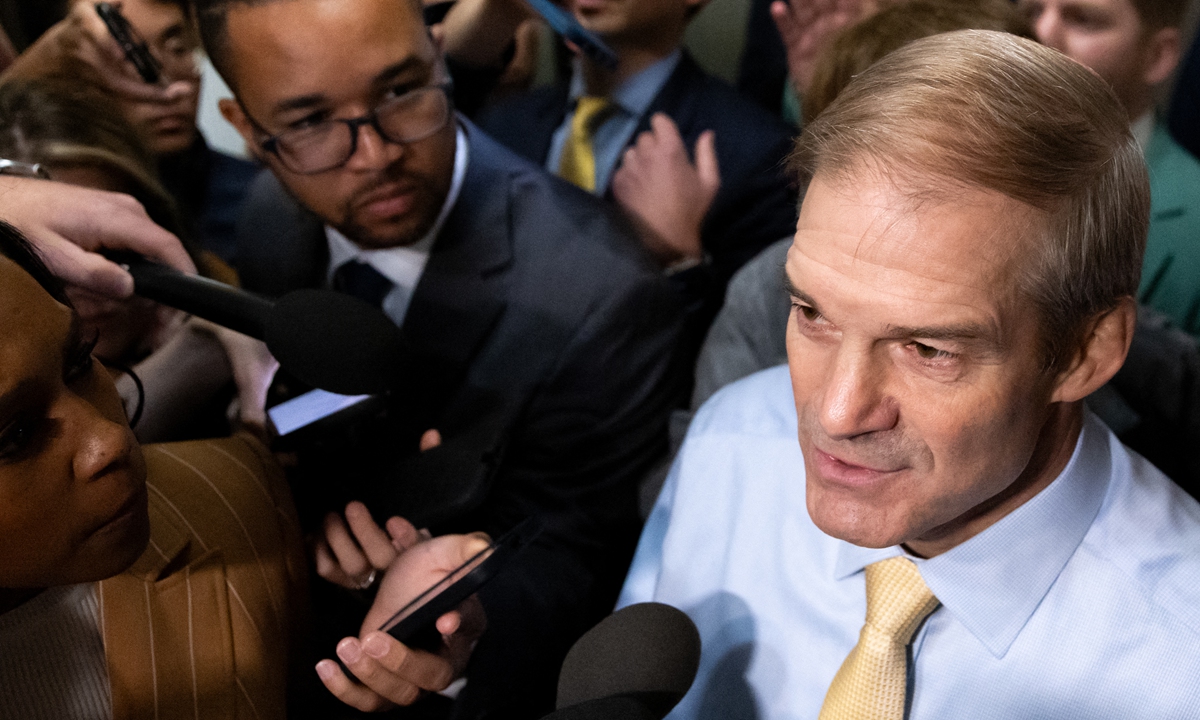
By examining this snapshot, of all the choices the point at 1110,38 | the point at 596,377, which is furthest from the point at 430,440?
the point at 1110,38

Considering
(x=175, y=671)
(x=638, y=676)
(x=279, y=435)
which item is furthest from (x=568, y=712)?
(x=279, y=435)

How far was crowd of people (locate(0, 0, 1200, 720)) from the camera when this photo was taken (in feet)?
2.38

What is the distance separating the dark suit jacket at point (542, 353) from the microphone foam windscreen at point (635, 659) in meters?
0.32

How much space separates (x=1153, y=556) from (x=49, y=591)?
0.98 meters

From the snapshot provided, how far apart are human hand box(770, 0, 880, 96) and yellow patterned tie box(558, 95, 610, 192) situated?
43 centimetres

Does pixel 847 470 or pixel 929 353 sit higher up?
pixel 929 353

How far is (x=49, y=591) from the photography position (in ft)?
2.36

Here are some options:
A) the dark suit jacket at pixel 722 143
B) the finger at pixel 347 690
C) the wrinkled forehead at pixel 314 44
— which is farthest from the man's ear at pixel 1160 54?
the finger at pixel 347 690

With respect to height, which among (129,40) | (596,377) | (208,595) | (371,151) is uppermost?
(129,40)

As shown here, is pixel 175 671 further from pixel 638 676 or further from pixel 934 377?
pixel 934 377

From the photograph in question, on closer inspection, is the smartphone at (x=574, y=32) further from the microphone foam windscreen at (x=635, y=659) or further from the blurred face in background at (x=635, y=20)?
the microphone foam windscreen at (x=635, y=659)

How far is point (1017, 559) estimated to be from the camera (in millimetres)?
858

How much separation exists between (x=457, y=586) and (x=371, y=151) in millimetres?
621

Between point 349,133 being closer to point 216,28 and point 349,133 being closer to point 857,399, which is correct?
point 216,28
